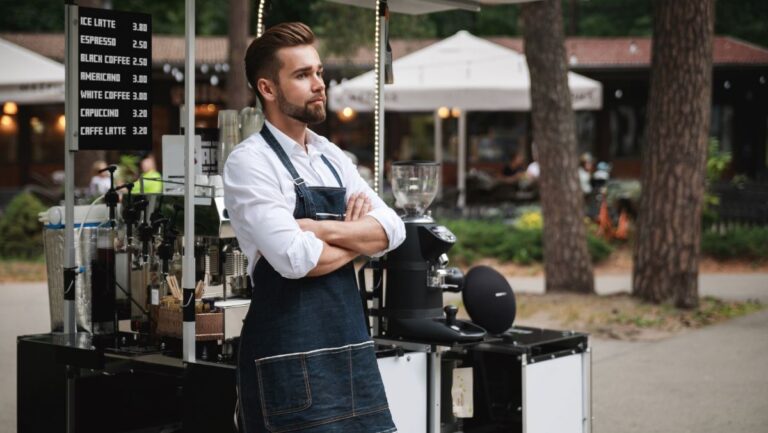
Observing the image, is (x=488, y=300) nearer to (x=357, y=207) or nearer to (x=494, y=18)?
(x=357, y=207)

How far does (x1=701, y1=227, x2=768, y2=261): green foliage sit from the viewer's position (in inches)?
626

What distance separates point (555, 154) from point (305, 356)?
30.3 feet

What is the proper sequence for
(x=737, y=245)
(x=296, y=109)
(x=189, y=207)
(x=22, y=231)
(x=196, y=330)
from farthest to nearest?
(x=22, y=231)
(x=737, y=245)
(x=196, y=330)
(x=189, y=207)
(x=296, y=109)

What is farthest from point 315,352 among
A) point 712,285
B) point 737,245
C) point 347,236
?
point 737,245

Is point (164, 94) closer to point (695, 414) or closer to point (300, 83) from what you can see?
point (695, 414)

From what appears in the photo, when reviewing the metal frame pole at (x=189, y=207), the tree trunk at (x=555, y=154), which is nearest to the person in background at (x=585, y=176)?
the tree trunk at (x=555, y=154)

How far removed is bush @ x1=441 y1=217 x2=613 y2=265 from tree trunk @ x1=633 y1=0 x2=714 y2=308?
190 inches

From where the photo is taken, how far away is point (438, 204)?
18.4 metres

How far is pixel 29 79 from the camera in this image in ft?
53.5

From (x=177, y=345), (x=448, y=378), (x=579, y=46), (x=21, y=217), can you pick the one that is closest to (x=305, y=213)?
(x=177, y=345)

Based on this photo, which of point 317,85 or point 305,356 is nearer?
point 305,356

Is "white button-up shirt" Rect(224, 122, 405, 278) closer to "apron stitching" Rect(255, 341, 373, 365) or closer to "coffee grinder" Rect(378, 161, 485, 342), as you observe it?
"apron stitching" Rect(255, 341, 373, 365)

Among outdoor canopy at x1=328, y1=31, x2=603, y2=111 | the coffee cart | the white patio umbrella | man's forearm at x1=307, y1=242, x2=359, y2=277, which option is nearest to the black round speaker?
the coffee cart

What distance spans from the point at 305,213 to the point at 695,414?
15.5 ft
